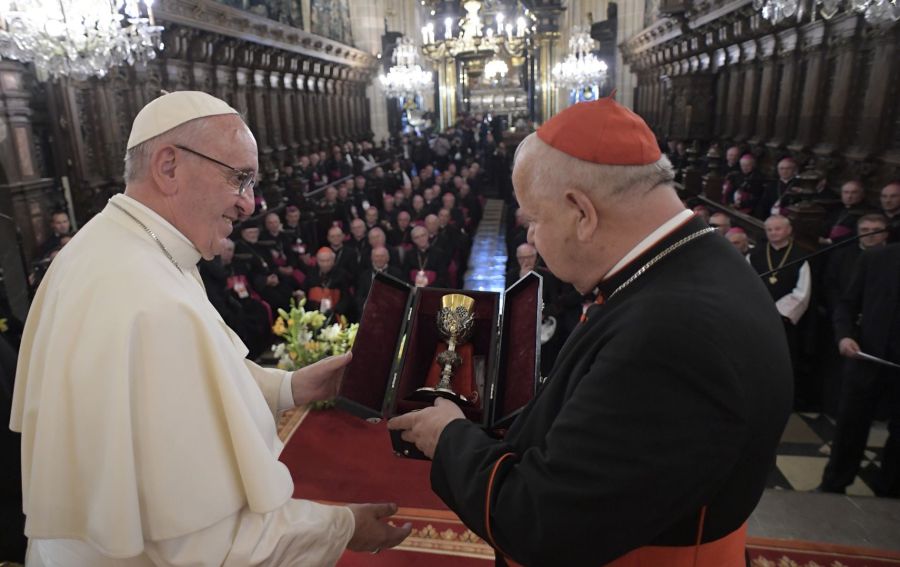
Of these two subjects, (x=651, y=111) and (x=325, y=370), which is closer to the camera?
(x=325, y=370)

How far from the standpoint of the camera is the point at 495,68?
30.6m

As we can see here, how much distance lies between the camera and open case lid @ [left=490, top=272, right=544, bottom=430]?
6.71 ft

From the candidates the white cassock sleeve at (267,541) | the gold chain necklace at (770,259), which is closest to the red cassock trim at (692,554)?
the white cassock sleeve at (267,541)

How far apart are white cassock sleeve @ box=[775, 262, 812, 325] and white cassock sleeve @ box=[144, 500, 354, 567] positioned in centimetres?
457

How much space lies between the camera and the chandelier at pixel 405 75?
Result: 890 inches

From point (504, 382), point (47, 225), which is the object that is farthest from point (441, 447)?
point (47, 225)

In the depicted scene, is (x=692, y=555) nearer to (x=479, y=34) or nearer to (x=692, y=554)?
(x=692, y=554)

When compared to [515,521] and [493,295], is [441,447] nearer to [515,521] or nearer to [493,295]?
[515,521]

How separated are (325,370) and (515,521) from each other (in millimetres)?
1218

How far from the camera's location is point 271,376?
2.28m

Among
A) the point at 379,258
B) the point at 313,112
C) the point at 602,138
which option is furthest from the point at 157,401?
the point at 313,112

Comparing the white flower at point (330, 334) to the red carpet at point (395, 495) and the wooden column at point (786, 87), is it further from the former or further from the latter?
the wooden column at point (786, 87)

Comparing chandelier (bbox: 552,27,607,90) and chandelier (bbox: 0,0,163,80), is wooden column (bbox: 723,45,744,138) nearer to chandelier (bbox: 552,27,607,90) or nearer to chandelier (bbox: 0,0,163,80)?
chandelier (bbox: 552,27,607,90)

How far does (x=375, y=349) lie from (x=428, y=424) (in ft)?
2.75
